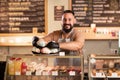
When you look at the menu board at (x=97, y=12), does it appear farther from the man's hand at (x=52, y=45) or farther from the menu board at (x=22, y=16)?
the man's hand at (x=52, y=45)

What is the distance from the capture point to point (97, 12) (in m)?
5.03

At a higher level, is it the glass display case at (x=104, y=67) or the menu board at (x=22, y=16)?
the menu board at (x=22, y=16)

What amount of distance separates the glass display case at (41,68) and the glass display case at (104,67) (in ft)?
0.53

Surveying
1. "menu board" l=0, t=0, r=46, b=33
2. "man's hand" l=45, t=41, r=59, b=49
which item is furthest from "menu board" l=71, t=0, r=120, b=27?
"man's hand" l=45, t=41, r=59, b=49

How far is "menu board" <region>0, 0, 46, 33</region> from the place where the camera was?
5.10 m

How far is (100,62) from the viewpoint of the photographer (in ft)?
9.50

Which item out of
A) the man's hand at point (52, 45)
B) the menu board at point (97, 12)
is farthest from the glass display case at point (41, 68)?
the menu board at point (97, 12)

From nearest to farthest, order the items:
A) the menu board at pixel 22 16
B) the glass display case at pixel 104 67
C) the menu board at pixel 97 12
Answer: the glass display case at pixel 104 67, the menu board at pixel 97 12, the menu board at pixel 22 16

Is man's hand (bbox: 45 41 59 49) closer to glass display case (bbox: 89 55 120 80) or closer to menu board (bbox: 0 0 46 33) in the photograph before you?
glass display case (bbox: 89 55 120 80)

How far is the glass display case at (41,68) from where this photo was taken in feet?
9.36

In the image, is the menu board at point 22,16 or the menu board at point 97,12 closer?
the menu board at point 97,12

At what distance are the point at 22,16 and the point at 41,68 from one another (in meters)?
2.41

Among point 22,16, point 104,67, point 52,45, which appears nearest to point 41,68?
point 52,45

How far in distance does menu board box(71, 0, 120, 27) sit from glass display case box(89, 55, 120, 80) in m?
2.16
